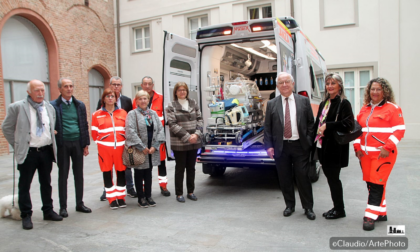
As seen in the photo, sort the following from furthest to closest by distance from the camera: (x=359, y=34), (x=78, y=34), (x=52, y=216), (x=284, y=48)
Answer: (x=78, y=34), (x=359, y=34), (x=284, y=48), (x=52, y=216)

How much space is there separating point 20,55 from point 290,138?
456 inches

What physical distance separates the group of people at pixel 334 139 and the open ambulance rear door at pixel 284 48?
76cm

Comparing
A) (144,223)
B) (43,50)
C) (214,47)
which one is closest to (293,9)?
(214,47)

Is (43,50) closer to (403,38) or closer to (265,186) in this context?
(265,186)

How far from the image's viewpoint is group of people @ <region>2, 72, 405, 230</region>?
3.77 metres

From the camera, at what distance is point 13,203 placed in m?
4.46

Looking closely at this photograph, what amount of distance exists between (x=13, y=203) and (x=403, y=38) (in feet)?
41.5

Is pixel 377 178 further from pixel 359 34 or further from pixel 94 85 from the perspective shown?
pixel 94 85

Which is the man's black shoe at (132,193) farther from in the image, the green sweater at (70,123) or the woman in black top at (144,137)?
the green sweater at (70,123)

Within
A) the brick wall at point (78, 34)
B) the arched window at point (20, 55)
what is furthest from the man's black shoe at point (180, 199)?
the arched window at point (20, 55)

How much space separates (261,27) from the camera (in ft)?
17.7

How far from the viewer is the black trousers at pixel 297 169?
4211 mm

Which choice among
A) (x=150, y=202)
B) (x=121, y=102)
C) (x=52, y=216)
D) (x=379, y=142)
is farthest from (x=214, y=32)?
(x=52, y=216)

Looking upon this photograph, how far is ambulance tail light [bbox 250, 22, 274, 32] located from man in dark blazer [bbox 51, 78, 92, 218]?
2.98m
